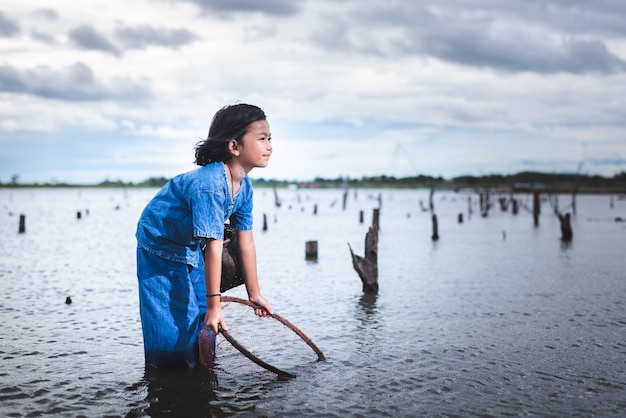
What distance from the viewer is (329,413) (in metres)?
4.97

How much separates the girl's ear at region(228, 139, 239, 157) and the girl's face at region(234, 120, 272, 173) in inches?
0.6

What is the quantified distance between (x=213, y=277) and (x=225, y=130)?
3.83 ft

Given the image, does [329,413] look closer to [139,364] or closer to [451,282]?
[139,364]

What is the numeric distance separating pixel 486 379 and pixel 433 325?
307cm

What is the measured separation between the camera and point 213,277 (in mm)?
4520

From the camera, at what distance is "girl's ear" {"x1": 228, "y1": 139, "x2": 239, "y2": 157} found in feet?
15.1

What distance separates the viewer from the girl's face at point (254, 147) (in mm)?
4668

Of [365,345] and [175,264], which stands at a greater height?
[175,264]

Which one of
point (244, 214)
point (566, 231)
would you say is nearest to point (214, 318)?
point (244, 214)

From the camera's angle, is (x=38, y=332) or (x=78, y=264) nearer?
(x=38, y=332)

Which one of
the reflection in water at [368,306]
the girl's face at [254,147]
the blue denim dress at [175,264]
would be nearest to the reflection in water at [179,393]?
the blue denim dress at [175,264]

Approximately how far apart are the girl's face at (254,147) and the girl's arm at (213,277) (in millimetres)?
695

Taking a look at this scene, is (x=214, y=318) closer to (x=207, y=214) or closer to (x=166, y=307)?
(x=166, y=307)

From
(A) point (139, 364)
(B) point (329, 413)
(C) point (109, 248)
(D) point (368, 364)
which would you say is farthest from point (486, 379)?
(C) point (109, 248)
